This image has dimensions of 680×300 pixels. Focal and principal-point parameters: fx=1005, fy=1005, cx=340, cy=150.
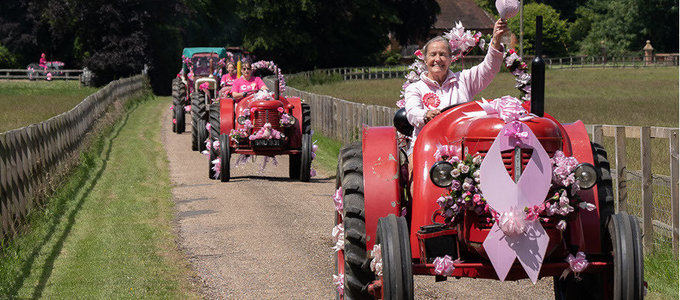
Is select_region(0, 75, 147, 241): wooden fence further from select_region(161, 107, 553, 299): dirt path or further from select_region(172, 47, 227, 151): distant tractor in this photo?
select_region(172, 47, 227, 151): distant tractor

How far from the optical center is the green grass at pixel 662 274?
7.76m

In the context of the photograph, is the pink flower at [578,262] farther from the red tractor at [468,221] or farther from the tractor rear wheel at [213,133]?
the tractor rear wheel at [213,133]

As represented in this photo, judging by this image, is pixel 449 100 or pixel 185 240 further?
pixel 185 240

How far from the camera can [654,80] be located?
5859 cm

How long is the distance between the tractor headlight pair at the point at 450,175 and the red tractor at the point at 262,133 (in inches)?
391

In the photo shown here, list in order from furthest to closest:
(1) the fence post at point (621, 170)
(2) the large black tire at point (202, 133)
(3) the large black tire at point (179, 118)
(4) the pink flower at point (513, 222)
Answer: (3) the large black tire at point (179, 118), (2) the large black tire at point (202, 133), (1) the fence post at point (621, 170), (4) the pink flower at point (513, 222)

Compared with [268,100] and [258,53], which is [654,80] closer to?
[258,53]

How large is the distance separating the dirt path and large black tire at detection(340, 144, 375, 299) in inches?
51.5

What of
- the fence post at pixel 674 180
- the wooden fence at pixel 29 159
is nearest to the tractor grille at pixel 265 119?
the wooden fence at pixel 29 159

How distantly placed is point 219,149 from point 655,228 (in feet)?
27.1

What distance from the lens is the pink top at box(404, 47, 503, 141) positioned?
6.89 metres

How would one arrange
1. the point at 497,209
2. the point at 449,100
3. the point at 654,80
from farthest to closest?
the point at 654,80, the point at 449,100, the point at 497,209

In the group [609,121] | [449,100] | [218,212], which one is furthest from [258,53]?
[449,100]

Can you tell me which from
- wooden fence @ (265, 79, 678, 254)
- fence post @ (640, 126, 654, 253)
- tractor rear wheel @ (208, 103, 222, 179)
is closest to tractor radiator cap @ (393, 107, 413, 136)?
wooden fence @ (265, 79, 678, 254)
